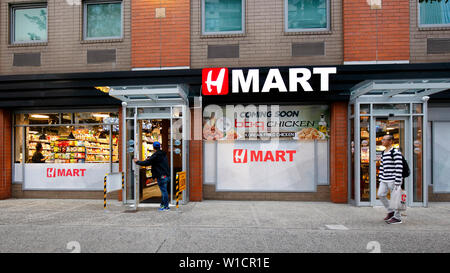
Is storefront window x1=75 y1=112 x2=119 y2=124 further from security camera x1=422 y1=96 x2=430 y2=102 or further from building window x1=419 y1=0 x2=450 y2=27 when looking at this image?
building window x1=419 y1=0 x2=450 y2=27

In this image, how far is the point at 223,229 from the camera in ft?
19.0

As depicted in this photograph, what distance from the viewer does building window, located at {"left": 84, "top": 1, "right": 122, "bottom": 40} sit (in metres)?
9.47

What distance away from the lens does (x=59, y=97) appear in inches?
357

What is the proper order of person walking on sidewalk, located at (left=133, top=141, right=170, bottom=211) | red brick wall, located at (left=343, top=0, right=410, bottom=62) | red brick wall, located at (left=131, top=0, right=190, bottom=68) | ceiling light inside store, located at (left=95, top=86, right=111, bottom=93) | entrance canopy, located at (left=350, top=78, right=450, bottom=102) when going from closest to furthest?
entrance canopy, located at (left=350, top=78, right=450, bottom=102), person walking on sidewalk, located at (left=133, top=141, right=170, bottom=211), red brick wall, located at (left=343, top=0, right=410, bottom=62), ceiling light inside store, located at (left=95, top=86, right=111, bottom=93), red brick wall, located at (left=131, top=0, right=190, bottom=68)

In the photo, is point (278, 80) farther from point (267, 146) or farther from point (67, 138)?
point (67, 138)

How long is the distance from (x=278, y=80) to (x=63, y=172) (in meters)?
7.84

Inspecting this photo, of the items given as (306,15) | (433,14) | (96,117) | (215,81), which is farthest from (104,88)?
(433,14)

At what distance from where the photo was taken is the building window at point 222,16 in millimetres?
9125

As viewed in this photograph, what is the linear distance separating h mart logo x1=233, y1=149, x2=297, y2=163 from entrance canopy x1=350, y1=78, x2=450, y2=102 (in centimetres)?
260

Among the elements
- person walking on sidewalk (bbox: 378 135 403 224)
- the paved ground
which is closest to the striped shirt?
person walking on sidewalk (bbox: 378 135 403 224)

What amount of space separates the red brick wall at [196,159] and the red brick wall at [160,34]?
1853 mm

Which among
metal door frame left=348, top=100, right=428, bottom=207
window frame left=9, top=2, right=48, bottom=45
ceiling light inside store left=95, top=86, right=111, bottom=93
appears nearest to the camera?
metal door frame left=348, top=100, right=428, bottom=207

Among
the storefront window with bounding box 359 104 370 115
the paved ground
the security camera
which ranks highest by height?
the security camera
